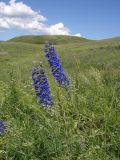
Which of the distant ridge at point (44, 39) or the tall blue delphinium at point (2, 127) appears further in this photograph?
the distant ridge at point (44, 39)

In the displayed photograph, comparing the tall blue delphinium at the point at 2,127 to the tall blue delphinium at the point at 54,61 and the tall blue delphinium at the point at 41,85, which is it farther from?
the tall blue delphinium at the point at 54,61

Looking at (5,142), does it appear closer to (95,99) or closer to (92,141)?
(92,141)

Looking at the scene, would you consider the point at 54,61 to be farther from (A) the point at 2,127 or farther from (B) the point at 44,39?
(B) the point at 44,39

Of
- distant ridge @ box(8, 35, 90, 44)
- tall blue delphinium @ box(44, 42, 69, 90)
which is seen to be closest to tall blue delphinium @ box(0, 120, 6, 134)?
tall blue delphinium @ box(44, 42, 69, 90)

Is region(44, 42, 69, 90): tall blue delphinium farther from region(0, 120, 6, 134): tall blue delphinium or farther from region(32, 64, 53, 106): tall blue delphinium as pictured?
region(0, 120, 6, 134): tall blue delphinium

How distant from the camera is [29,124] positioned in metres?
5.05

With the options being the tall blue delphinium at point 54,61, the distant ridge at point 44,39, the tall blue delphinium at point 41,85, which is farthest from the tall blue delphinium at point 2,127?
the distant ridge at point 44,39

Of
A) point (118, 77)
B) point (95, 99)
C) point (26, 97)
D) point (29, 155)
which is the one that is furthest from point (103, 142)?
point (118, 77)

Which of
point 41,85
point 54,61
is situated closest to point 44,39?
point 54,61

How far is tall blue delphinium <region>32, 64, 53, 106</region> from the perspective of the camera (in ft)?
14.3

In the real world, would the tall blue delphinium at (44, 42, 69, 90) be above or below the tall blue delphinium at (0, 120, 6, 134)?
above

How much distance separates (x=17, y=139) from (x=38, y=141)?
27cm

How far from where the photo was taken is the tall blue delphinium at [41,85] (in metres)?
4.37

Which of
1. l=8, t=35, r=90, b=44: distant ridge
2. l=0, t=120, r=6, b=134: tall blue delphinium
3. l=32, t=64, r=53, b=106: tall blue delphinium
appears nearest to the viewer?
l=32, t=64, r=53, b=106: tall blue delphinium
